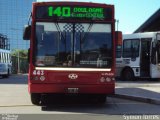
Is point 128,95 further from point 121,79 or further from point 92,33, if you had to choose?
point 121,79

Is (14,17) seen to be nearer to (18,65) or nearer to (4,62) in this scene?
(18,65)

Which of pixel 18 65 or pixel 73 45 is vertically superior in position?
pixel 73 45

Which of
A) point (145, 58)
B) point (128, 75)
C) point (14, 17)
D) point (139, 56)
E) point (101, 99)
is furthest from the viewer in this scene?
point (14, 17)

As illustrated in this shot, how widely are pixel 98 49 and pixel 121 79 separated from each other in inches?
636

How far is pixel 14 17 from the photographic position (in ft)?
301

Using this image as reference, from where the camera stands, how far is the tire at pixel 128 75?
30.0m

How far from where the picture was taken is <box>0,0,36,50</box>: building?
8834cm

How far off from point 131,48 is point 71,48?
1576 centimetres

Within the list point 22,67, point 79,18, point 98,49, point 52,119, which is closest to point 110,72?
point 98,49

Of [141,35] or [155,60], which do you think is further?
[141,35]

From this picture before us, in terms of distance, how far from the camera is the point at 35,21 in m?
14.8

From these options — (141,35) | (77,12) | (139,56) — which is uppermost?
(141,35)

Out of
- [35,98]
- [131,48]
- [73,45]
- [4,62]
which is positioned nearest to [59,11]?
[73,45]

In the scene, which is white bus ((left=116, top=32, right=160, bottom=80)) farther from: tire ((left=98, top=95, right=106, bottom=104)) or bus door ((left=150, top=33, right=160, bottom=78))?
tire ((left=98, top=95, right=106, bottom=104))
